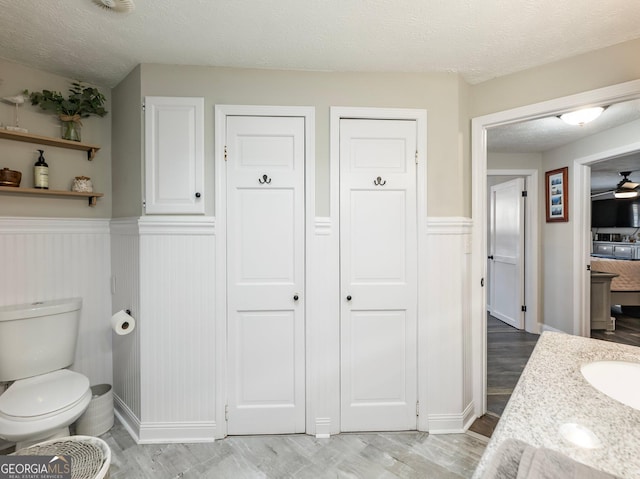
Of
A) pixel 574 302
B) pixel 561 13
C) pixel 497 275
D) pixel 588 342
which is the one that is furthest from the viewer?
pixel 497 275

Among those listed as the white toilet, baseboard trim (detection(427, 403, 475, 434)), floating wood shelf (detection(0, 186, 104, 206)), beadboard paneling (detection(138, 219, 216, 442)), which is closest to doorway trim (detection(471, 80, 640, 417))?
baseboard trim (detection(427, 403, 475, 434))

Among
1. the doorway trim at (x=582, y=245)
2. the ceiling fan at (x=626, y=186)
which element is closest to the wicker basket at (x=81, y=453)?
the doorway trim at (x=582, y=245)

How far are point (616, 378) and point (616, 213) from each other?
29.7 ft

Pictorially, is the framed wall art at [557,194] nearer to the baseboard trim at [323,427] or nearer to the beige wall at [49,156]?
the baseboard trim at [323,427]

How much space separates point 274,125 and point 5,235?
1.76 meters

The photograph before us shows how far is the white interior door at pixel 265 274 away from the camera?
192 centimetres

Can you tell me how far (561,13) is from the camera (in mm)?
1448

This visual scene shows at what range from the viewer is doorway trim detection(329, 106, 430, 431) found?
1.94 m

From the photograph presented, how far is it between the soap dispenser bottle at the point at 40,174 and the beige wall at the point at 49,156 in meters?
0.08

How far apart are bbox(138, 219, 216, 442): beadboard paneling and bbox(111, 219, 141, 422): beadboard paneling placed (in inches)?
3.3

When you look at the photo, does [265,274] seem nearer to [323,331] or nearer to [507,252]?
[323,331]

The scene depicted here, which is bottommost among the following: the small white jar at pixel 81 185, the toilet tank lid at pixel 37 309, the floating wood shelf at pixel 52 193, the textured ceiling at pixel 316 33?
the toilet tank lid at pixel 37 309

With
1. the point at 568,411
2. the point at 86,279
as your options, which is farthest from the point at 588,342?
the point at 86,279

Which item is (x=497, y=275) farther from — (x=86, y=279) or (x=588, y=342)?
(x=86, y=279)
